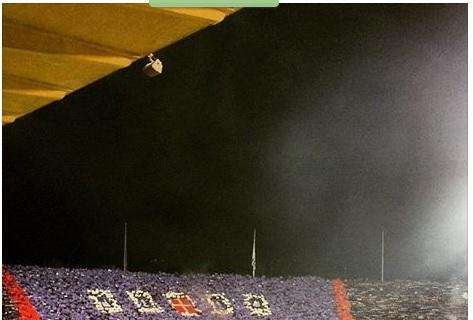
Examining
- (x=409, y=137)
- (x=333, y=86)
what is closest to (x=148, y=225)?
(x=333, y=86)

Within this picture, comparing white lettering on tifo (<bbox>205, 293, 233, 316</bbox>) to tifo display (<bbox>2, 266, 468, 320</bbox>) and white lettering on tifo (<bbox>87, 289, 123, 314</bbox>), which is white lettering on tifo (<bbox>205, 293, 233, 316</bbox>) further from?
white lettering on tifo (<bbox>87, 289, 123, 314</bbox>)

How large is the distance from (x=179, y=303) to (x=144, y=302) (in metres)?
0.32

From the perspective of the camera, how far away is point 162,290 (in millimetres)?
6016

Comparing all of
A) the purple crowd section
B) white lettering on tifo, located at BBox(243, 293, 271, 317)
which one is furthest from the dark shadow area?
white lettering on tifo, located at BBox(243, 293, 271, 317)

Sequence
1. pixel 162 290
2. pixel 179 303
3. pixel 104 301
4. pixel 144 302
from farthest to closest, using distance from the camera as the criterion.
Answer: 1. pixel 162 290
2. pixel 179 303
3. pixel 144 302
4. pixel 104 301

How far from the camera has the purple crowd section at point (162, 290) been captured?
16.8 ft

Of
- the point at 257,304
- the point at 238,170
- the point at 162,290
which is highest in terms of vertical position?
the point at 238,170

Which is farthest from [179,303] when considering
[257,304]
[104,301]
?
[257,304]

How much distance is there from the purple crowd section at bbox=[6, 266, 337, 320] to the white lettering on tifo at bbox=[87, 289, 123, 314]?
0.15 ft

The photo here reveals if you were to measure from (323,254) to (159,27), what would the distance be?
4.34m

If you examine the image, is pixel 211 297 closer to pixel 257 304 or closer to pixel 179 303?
pixel 257 304

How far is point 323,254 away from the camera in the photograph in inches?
248

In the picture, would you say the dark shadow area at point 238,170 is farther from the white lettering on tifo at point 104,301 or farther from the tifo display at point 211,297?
the white lettering on tifo at point 104,301

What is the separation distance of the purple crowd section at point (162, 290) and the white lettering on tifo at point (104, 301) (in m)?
0.04
